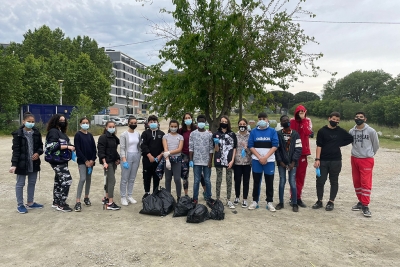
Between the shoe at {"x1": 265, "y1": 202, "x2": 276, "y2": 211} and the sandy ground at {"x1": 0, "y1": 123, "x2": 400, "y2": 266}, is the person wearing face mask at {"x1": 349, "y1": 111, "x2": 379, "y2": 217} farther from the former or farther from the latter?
the shoe at {"x1": 265, "y1": 202, "x2": 276, "y2": 211}

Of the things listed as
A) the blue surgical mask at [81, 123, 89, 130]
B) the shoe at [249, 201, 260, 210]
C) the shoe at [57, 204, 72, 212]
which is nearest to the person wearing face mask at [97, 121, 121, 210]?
the blue surgical mask at [81, 123, 89, 130]

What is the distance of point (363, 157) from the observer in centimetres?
545

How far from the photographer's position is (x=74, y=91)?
120 feet

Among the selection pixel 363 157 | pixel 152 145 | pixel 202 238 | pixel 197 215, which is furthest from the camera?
pixel 152 145

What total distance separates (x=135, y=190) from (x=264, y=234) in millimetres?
3722

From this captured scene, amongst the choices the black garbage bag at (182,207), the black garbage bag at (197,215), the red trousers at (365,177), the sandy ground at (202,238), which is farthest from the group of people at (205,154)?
the black garbage bag at (197,215)

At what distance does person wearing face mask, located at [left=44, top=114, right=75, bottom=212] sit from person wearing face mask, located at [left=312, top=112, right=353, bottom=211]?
4.61m

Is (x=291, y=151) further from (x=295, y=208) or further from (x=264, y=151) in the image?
(x=295, y=208)

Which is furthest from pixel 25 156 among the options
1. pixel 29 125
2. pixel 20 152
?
pixel 29 125

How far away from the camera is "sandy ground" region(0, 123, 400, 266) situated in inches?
142

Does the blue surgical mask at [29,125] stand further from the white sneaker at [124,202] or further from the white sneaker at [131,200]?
the white sneaker at [131,200]

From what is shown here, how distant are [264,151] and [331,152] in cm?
129

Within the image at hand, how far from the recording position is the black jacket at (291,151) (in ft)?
18.1

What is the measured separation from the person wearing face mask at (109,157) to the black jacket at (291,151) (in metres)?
3.08
